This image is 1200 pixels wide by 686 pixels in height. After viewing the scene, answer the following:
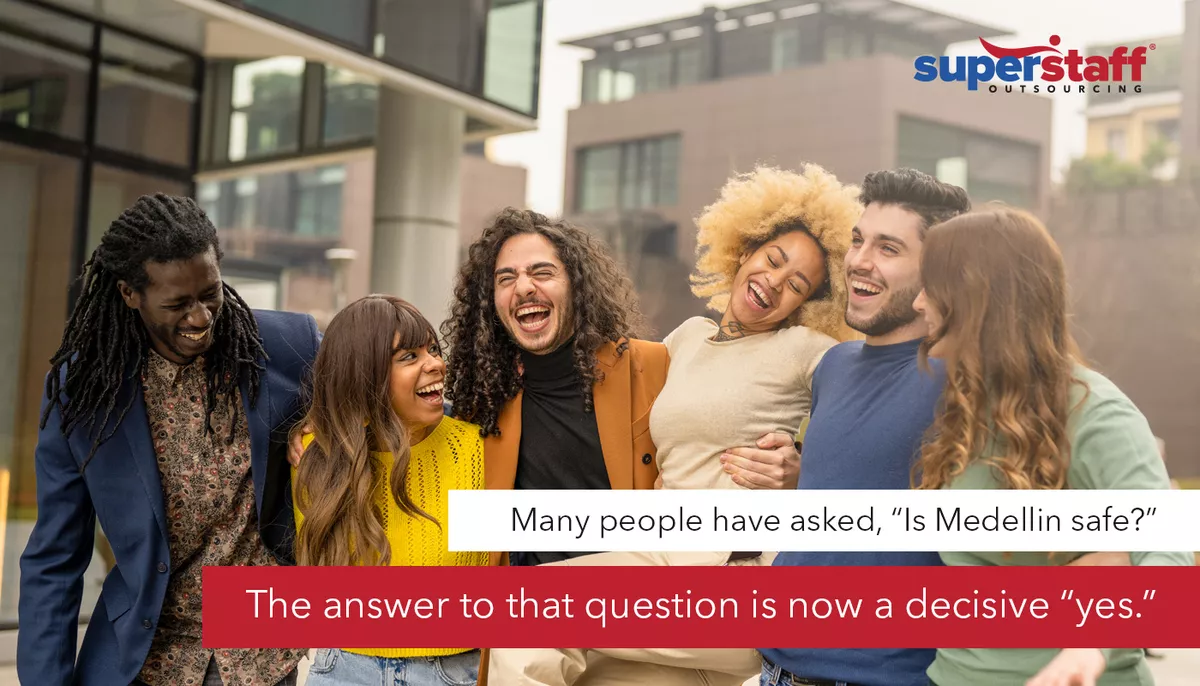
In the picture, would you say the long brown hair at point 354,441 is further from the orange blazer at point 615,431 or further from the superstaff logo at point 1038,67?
Answer: the superstaff logo at point 1038,67

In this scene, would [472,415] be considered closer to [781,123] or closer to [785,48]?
[781,123]

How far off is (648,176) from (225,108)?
21267mm

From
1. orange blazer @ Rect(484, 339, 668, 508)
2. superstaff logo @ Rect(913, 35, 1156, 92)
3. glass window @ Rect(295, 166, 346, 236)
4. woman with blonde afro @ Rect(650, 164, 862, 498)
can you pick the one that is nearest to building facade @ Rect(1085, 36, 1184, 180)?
superstaff logo @ Rect(913, 35, 1156, 92)

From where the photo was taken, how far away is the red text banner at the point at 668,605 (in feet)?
8.02

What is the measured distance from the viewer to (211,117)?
799cm

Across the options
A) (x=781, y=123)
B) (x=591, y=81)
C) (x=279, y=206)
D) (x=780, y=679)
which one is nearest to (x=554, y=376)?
(x=780, y=679)

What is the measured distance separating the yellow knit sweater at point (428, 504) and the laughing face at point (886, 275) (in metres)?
0.93

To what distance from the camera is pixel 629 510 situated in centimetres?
282

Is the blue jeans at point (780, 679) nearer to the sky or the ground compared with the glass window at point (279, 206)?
nearer to the ground

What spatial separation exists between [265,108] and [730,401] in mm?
6704

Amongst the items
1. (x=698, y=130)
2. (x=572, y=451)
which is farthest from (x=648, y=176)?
(x=572, y=451)

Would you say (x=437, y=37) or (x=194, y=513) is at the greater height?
(x=437, y=37)

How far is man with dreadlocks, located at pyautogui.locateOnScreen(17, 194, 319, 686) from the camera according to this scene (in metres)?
2.68

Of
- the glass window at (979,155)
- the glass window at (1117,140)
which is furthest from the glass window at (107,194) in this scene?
the glass window at (1117,140)
